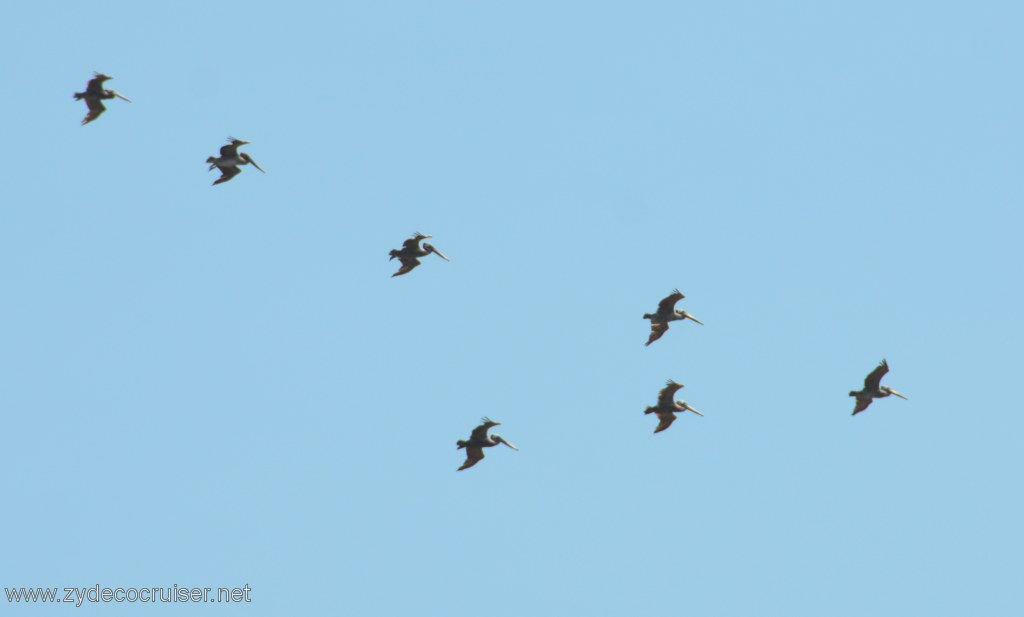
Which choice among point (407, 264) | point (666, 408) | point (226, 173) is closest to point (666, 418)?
point (666, 408)

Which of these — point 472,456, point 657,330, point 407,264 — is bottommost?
point 472,456

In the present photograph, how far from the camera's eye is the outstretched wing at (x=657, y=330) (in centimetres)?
3822

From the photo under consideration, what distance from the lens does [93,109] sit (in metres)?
36.0

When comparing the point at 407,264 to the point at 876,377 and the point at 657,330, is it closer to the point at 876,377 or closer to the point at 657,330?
the point at 657,330

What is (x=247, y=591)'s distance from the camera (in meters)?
33.3

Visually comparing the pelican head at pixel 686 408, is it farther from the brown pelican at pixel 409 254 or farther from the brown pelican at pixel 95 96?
the brown pelican at pixel 95 96

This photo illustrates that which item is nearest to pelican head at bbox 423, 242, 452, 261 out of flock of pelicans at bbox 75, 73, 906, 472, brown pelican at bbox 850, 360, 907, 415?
→ flock of pelicans at bbox 75, 73, 906, 472

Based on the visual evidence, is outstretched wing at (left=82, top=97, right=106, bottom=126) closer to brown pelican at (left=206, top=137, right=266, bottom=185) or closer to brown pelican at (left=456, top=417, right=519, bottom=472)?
brown pelican at (left=206, top=137, right=266, bottom=185)

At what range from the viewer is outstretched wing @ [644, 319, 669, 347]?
38219 millimetres

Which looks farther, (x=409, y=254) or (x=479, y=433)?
(x=409, y=254)

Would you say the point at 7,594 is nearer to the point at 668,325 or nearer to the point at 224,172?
the point at 224,172

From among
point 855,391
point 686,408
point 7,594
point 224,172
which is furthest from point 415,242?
point 7,594

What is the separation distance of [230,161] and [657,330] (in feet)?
39.2

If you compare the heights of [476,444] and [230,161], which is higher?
[230,161]
